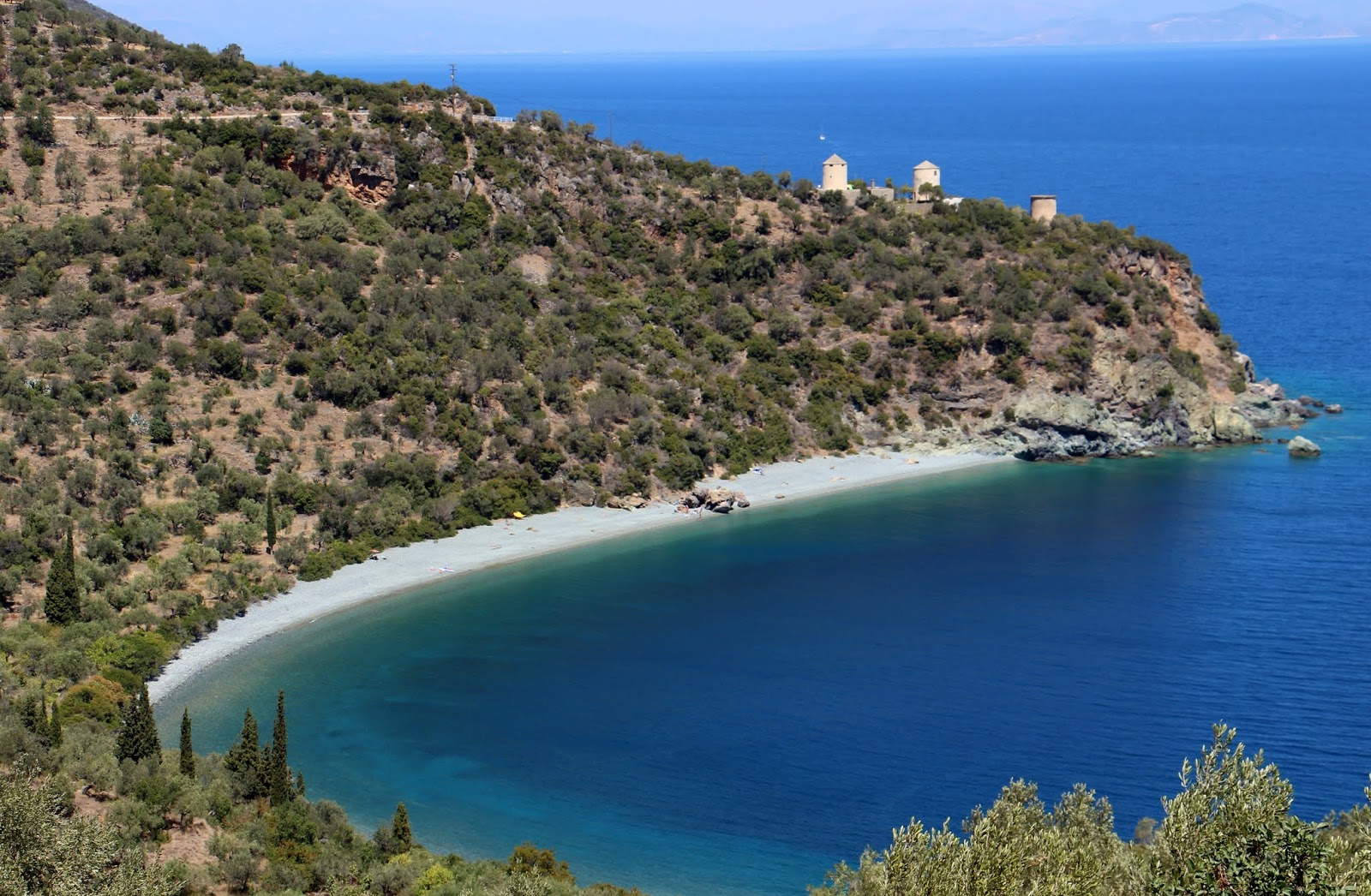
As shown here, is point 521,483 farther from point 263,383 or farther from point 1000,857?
point 1000,857

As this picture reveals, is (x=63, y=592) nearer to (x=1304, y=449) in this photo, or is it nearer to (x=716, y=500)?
(x=716, y=500)

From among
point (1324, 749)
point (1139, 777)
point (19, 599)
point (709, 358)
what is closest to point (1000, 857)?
point (1139, 777)

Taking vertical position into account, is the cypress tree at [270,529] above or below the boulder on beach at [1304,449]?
below

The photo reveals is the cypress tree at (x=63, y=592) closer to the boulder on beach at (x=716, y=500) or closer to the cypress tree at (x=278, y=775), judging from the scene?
the cypress tree at (x=278, y=775)

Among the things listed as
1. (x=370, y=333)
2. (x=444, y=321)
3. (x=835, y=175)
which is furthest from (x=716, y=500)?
(x=835, y=175)

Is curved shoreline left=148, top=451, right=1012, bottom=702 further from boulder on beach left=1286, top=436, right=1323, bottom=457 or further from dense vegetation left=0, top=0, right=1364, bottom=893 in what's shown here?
boulder on beach left=1286, top=436, right=1323, bottom=457

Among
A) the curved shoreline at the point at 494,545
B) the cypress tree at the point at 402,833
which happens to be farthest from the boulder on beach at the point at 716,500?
the cypress tree at the point at 402,833

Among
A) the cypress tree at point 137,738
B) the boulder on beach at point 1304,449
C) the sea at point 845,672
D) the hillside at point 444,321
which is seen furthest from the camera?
the boulder on beach at point 1304,449
